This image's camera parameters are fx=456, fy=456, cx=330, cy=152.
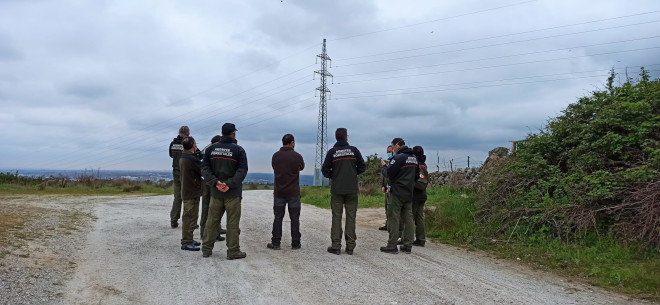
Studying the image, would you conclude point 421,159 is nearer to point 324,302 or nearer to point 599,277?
point 599,277

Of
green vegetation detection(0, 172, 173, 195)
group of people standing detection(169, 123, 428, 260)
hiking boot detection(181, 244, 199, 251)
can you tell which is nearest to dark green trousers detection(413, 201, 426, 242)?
group of people standing detection(169, 123, 428, 260)

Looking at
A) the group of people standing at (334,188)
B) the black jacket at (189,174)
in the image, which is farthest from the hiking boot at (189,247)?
the black jacket at (189,174)

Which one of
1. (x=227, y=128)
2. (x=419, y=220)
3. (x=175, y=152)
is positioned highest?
(x=227, y=128)

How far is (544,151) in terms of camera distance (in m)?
10.9

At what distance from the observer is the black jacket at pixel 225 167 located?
721 cm

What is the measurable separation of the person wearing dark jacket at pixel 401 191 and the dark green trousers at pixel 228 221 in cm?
262

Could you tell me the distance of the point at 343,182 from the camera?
26.0 ft

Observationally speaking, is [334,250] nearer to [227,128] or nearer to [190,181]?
[227,128]

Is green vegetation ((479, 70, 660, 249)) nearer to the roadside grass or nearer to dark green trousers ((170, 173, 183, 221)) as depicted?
the roadside grass

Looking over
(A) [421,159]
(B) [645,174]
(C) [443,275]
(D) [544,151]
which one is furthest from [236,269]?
(D) [544,151]

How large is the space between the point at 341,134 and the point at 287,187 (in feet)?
4.40

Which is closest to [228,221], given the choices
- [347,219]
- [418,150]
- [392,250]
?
[347,219]

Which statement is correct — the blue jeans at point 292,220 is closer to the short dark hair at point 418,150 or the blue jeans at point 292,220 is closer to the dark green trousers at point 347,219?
the dark green trousers at point 347,219

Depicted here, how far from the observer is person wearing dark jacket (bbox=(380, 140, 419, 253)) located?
8078 millimetres
